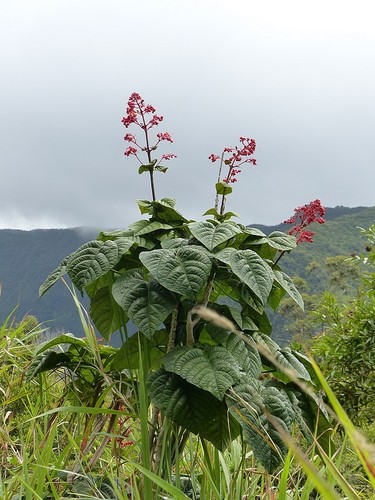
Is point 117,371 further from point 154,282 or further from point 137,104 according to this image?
point 137,104

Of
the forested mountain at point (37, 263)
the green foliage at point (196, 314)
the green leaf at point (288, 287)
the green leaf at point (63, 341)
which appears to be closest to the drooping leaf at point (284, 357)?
the green foliage at point (196, 314)

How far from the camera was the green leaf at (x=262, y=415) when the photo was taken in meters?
1.60

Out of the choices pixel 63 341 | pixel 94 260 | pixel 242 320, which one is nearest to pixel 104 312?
pixel 63 341

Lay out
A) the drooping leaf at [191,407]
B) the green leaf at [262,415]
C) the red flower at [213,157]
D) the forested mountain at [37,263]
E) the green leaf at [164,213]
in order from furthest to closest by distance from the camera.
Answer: the forested mountain at [37,263] → the red flower at [213,157] → the green leaf at [164,213] → the drooping leaf at [191,407] → the green leaf at [262,415]

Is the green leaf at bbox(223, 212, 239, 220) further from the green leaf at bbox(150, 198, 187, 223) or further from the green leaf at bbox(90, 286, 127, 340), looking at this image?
the green leaf at bbox(90, 286, 127, 340)

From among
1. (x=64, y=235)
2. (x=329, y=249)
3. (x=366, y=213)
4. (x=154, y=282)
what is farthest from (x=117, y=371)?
(x=64, y=235)

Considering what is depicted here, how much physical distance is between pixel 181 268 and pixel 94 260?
26cm

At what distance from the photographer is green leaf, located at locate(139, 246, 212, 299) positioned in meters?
1.66

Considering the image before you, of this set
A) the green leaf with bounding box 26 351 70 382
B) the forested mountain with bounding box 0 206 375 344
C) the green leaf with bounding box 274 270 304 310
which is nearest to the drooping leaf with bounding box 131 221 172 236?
the green leaf with bounding box 274 270 304 310

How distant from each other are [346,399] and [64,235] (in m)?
170

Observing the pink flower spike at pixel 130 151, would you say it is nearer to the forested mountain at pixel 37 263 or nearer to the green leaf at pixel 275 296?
the green leaf at pixel 275 296

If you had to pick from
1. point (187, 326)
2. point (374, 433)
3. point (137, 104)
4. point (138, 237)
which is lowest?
point (374, 433)

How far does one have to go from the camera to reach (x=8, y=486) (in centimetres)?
223

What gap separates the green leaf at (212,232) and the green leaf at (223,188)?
10.5 inches
